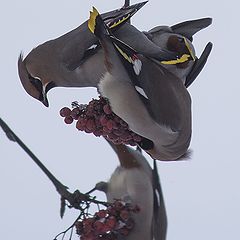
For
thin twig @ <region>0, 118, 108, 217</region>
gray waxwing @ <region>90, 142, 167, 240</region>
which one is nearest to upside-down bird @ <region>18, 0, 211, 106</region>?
thin twig @ <region>0, 118, 108, 217</region>

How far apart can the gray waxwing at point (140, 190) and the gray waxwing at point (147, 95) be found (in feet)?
1.13

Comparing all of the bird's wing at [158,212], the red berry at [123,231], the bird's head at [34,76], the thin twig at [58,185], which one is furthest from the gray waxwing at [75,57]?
the bird's wing at [158,212]

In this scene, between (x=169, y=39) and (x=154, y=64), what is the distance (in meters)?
0.13

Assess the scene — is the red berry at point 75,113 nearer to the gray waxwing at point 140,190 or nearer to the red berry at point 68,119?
the red berry at point 68,119

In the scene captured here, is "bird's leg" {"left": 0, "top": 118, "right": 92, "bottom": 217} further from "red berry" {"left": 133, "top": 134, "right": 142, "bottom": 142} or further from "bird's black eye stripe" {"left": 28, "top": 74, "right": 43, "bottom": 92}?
"bird's black eye stripe" {"left": 28, "top": 74, "right": 43, "bottom": 92}

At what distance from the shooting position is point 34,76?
2.55 metres

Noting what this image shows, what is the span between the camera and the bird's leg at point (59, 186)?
80.0 inches

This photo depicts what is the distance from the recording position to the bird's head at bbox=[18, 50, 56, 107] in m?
2.52

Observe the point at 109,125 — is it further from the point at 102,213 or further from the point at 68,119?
the point at 102,213

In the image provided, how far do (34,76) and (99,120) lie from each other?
1.36 ft

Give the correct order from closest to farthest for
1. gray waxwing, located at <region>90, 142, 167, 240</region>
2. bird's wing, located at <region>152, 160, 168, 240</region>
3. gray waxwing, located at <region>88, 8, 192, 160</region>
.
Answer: gray waxwing, located at <region>88, 8, 192, 160</region> < gray waxwing, located at <region>90, 142, 167, 240</region> < bird's wing, located at <region>152, 160, 168, 240</region>

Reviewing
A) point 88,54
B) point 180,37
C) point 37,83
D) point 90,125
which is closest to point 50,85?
point 37,83

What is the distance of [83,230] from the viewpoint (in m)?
2.29

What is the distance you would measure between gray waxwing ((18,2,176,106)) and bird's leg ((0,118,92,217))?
1.26 ft
